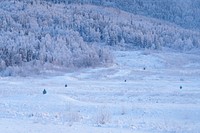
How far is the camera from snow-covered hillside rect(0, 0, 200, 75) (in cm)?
7962

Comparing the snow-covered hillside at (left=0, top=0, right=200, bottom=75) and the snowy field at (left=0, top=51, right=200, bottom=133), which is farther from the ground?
the snowy field at (left=0, top=51, right=200, bottom=133)

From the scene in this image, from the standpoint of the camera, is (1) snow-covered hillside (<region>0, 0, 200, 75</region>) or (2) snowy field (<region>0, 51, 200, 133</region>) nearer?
(2) snowy field (<region>0, 51, 200, 133</region>)

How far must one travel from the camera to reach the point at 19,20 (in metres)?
130

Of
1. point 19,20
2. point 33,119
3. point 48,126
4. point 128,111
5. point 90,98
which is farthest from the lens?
point 19,20

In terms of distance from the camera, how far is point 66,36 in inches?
4402

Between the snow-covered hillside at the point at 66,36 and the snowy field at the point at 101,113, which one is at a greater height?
the snowy field at the point at 101,113

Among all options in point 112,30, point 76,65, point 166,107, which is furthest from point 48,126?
point 112,30

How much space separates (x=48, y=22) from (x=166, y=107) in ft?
374

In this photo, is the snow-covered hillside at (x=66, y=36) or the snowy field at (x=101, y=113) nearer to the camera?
the snowy field at (x=101, y=113)

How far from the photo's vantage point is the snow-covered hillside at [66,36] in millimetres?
79625

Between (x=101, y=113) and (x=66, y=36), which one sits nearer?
(x=101, y=113)

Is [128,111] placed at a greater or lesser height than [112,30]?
greater

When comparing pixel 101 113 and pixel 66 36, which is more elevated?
pixel 101 113

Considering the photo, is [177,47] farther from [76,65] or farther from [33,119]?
[33,119]
